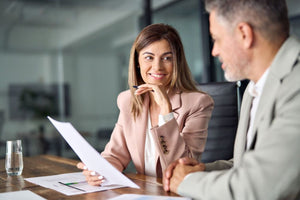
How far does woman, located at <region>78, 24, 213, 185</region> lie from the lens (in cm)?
187

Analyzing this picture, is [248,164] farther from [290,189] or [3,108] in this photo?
[3,108]

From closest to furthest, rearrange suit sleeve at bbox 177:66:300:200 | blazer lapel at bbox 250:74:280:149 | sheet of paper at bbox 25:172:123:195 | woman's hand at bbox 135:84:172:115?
suit sleeve at bbox 177:66:300:200 < blazer lapel at bbox 250:74:280:149 < sheet of paper at bbox 25:172:123:195 < woman's hand at bbox 135:84:172:115

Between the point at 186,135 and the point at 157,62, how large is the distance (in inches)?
17.7

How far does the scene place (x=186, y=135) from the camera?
1856 mm

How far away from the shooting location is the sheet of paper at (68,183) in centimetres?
134

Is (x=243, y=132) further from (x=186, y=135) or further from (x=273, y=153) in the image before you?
(x=186, y=135)

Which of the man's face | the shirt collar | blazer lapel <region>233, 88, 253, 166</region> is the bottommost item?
blazer lapel <region>233, 88, 253, 166</region>

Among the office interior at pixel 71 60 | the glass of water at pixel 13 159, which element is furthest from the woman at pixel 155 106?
the office interior at pixel 71 60

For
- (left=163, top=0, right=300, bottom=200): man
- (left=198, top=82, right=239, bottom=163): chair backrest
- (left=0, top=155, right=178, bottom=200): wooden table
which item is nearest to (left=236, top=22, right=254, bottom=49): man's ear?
(left=163, top=0, right=300, bottom=200): man

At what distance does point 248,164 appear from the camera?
0.95m

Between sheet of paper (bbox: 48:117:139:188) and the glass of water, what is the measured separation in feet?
1.95

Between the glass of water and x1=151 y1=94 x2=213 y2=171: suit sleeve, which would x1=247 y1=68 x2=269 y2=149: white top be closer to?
x1=151 y1=94 x2=213 y2=171: suit sleeve

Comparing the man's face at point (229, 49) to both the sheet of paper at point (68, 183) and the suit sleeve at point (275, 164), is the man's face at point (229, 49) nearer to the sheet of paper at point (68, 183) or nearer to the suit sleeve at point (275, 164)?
the suit sleeve at point (275, 164)

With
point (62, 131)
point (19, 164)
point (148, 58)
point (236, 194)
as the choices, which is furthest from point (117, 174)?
point (148, 58)
